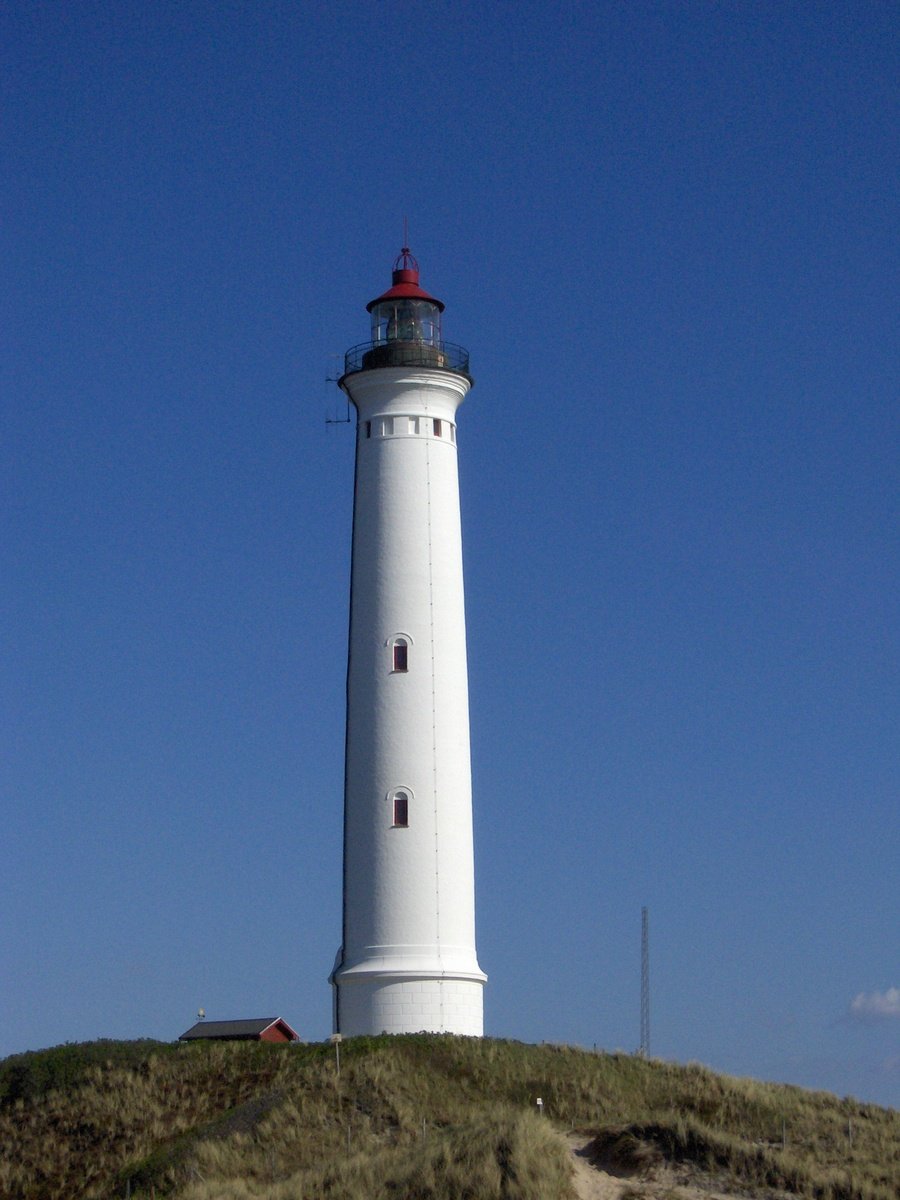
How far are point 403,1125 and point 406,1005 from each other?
6079mm

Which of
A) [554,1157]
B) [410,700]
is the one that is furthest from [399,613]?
[554,1157]

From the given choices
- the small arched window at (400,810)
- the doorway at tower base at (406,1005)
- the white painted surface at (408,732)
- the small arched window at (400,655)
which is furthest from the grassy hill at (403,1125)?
the small arched window at (400,655)

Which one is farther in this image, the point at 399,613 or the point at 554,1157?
the point at 399,613

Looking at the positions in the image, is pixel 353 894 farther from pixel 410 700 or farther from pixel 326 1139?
pixel 326 1139

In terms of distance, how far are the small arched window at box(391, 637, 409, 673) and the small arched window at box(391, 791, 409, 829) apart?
2634mm

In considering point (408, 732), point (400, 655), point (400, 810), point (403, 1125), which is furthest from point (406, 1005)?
point (400, 655)

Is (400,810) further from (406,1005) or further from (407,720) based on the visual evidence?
(406,1005)

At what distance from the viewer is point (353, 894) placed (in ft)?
129

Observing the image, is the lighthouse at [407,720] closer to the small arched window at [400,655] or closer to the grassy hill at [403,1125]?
the small arched window at [400,655]

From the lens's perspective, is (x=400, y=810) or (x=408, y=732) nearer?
(x=400, y=810)

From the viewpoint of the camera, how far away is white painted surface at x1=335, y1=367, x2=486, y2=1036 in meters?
38.7

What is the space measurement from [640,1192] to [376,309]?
21.8m

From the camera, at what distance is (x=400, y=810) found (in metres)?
39.2

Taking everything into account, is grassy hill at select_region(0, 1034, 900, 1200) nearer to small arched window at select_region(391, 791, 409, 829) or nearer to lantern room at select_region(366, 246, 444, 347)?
small arched window at select_region(391, 791, 409, 829)
